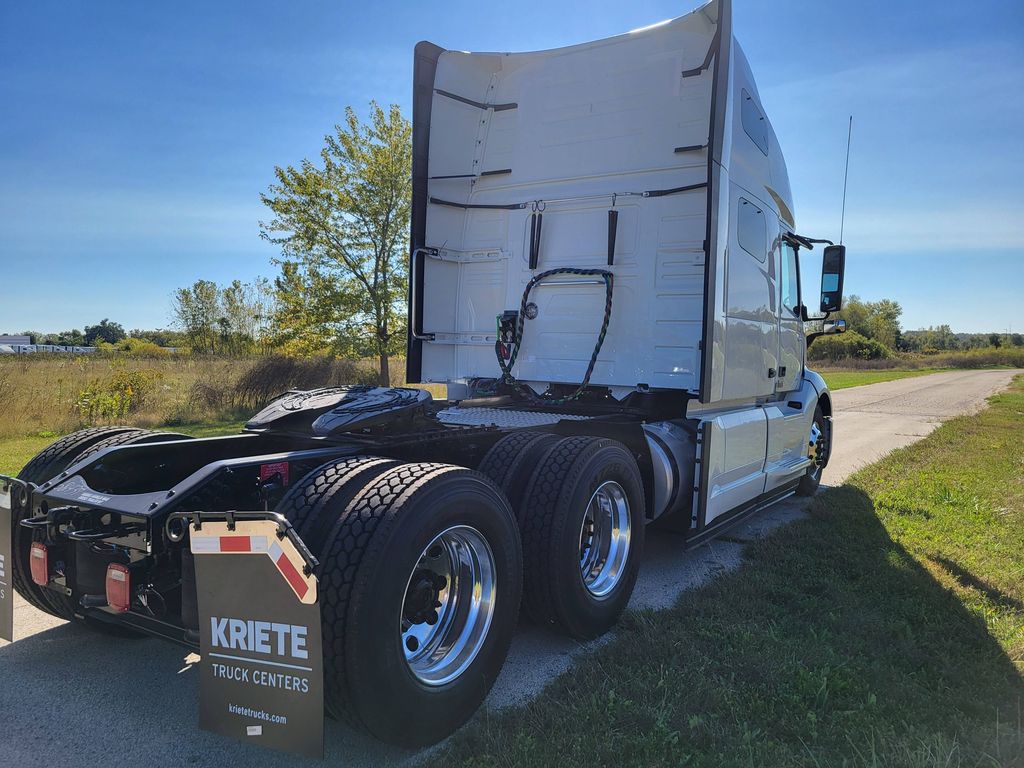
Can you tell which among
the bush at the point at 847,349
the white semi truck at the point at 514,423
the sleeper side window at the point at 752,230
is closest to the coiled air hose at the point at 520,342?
the white semi truck at the point at 514,423

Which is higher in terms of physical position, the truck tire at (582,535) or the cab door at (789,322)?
the cab door at (789,322)

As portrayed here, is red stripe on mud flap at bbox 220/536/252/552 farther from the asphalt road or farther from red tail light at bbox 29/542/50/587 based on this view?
red tail light at bbox 29/542/50/587

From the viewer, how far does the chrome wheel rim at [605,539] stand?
3.75 meters

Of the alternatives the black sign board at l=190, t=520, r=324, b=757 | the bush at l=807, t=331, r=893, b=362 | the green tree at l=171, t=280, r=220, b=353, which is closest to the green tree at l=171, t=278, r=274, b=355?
the green tree at l=171, t=280, r=220, b=353

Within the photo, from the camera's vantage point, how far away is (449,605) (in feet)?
9.18

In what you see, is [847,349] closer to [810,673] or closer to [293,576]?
[810,673]

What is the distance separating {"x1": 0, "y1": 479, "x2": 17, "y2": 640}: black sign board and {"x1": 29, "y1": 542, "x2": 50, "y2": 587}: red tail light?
185 millimetres

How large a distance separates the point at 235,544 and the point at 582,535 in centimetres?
200

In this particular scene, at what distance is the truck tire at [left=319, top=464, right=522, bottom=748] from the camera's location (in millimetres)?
2217

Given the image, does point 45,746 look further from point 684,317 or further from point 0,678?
point 684,317

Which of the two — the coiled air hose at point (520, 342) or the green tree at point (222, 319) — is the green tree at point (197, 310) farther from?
the coiled air hose at point (520, 342)

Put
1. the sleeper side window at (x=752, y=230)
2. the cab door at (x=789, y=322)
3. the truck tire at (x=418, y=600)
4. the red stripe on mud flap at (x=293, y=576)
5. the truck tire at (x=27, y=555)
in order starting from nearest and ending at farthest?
the red stripe on mud flap at (x=293, y=576), the truck tire at (x=418, y=600), the truck tire at (x=27, y=555), the sleeper side window at (x=752, y=230), the cab door at (x=789, y=322)

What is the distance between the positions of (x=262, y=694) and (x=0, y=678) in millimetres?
1828

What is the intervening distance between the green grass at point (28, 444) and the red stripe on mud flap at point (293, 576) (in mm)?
5414
